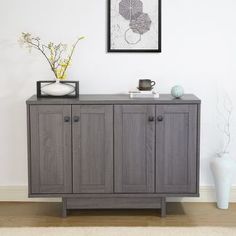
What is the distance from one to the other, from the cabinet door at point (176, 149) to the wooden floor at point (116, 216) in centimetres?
22

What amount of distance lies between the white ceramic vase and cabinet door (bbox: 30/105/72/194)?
0.62 feet

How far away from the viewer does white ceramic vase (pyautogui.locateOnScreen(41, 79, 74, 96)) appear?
440 cm

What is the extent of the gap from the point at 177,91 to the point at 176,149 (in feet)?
1.43

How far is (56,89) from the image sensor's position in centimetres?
440

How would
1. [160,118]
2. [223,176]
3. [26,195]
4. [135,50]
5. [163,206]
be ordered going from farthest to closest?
1. [26,195]
2. [135,50]
3. [223,176]
4. [163,206]
5. [160,118]

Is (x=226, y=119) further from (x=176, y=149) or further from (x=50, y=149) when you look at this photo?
(x=50, y=149)

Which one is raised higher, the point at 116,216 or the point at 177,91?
the point at 177,91

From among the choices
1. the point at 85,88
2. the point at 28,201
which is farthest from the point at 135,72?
the point at 28,201

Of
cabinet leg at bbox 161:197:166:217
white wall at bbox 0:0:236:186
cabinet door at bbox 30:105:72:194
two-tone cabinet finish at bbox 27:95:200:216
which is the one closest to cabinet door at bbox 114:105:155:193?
two-tone cabinet finish at bbox 27:95:200:216

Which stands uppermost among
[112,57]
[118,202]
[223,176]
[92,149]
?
[112,57]

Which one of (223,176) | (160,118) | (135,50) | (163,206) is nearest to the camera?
(160,118)

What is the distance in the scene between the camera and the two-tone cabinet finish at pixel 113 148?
427 cm

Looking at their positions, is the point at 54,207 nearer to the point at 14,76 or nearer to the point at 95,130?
the point at 95,130

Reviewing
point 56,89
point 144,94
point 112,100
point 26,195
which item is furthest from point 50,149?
point 144,94
